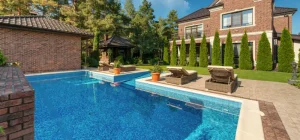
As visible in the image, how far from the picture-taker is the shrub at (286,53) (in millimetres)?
12672

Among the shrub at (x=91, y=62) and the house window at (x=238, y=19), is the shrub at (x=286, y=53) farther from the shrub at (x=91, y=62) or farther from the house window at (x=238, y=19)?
the shrub at (x=91, y=62)

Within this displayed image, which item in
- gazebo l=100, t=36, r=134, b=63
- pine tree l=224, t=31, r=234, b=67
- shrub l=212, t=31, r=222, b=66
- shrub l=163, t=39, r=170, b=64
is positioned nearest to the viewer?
pine tree l=224, t=31, r=234, b=67

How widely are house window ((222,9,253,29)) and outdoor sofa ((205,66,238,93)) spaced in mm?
12290

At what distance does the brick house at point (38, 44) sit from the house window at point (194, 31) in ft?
46.9

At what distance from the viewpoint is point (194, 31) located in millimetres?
21469

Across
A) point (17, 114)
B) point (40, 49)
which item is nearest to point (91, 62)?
point (40, 49)

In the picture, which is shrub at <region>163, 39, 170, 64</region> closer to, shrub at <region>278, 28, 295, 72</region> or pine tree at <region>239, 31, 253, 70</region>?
pine tree at <region>239, 31, 253, 70</region>

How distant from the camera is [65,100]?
649cm

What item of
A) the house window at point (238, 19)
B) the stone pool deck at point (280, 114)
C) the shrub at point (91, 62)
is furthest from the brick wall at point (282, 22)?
the shrub at point (91, 62)

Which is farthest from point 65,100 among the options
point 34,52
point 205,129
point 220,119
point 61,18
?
point 61,18

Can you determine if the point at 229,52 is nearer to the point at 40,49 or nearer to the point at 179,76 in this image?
the point at 179,76

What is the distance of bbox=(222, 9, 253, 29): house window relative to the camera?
611 inches

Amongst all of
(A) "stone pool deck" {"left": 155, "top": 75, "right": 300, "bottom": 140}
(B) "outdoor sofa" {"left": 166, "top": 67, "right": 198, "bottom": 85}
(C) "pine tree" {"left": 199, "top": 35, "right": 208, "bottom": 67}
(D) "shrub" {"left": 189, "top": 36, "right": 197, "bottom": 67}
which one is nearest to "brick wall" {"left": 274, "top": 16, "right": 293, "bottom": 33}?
(C) "pine tree" {"left": 199, "top": 35, "right": 208, "bottom": 67}

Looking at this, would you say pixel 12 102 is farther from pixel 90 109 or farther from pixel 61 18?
pixel 61 18
